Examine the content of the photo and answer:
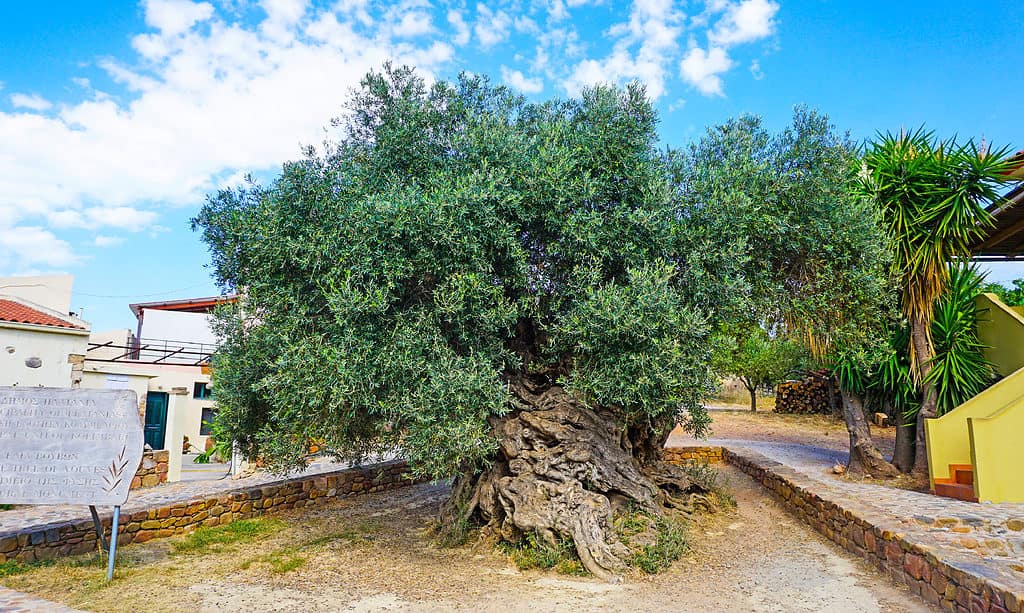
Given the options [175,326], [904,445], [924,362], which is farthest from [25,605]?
[175,326]

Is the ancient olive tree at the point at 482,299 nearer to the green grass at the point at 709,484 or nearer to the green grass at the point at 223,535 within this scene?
the green grass at the point at 223,535

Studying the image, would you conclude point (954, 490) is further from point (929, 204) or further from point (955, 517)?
point (929, 204)

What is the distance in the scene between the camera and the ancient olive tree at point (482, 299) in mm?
7363

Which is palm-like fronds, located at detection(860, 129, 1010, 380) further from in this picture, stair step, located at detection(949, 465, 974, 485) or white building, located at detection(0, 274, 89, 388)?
white building, located at detection(0, 274, 89, 388)

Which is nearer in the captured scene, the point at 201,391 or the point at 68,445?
the point at 68,445

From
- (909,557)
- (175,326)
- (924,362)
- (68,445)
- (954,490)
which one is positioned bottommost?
(909,557)

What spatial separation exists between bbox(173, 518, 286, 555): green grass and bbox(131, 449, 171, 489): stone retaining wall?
4441 millimetres

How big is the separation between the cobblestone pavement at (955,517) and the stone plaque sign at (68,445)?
29.7 ft

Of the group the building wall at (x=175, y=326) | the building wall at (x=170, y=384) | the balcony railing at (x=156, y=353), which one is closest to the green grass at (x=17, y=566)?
the building wall at (x=170, y=384)

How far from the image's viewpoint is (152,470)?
Answer: 1384cm

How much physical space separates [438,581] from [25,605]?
396 centimetres

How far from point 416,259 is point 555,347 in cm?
206

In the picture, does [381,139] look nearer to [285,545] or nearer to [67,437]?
[67,437]

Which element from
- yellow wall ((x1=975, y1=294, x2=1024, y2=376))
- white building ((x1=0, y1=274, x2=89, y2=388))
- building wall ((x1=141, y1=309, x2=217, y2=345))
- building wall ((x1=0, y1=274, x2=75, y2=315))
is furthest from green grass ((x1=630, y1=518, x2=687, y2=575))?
building wall ((x1=141, y1=309, x2=217, y2=345))
